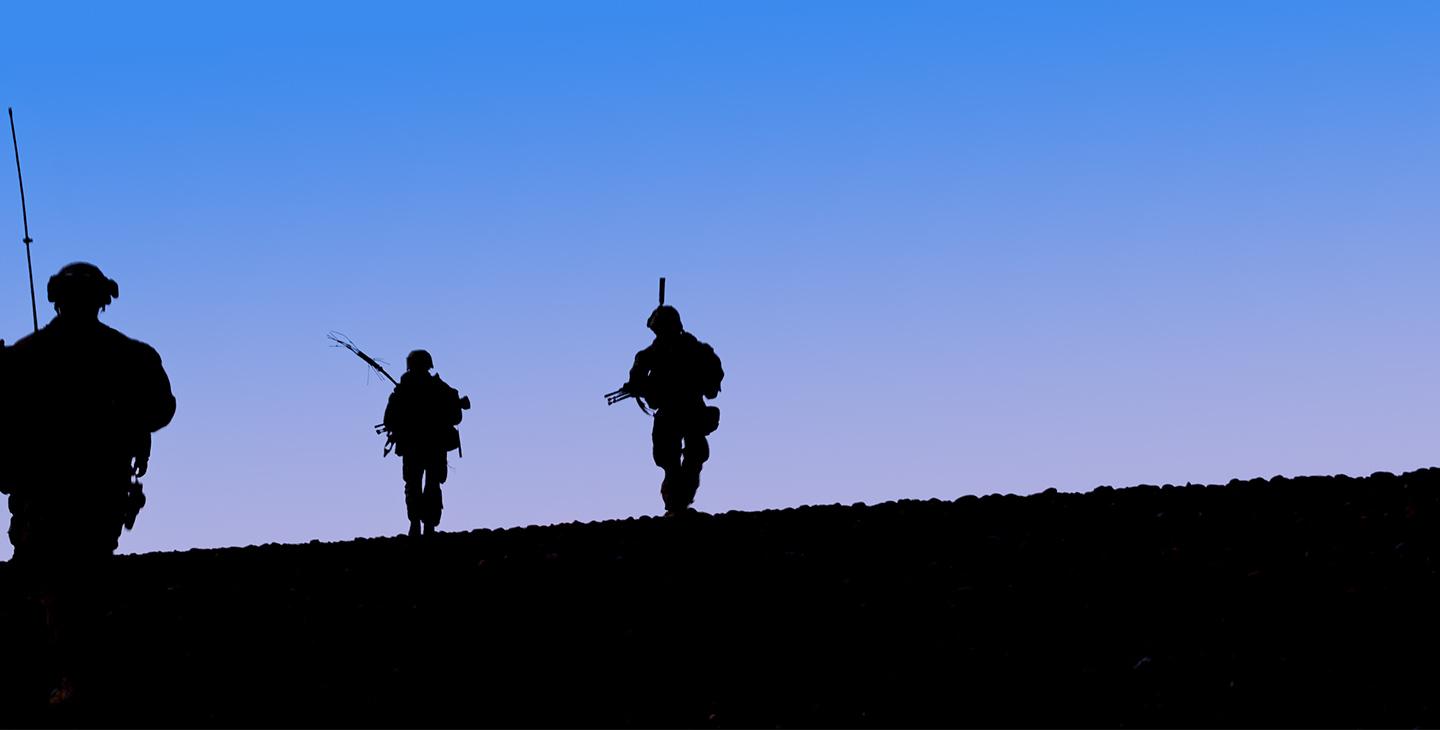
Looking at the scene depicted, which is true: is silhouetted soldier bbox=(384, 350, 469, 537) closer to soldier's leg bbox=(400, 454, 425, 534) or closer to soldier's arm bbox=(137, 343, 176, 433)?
soldier's leg bbox=(400, 454, 425, 534)

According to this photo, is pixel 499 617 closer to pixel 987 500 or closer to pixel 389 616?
pixel 389 616

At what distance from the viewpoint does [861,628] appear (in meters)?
12.0

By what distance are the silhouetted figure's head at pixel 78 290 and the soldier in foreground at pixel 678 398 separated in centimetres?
1009

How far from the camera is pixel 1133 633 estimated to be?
11.3 metres

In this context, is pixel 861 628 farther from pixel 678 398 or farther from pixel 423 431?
pixel 423 431

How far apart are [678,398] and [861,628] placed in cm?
995

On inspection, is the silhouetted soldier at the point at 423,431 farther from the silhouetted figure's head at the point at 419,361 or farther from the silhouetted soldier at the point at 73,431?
the silhouetted soldier at the point at 73,431

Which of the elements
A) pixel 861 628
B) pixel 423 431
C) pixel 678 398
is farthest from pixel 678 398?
pixel 861 628

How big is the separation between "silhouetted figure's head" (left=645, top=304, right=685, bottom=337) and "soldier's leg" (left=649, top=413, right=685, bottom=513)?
100 cm

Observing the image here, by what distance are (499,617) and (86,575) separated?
292 cm

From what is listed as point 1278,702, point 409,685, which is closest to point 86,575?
point 409,685

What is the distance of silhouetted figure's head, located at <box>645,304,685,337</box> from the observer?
22.2m

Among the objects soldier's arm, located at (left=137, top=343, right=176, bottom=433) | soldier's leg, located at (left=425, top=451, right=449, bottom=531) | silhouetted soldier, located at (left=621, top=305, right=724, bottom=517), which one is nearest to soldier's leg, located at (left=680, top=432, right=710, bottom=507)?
silhouetted soldier, located at (left=621, top=305, right=724, bottom=517)

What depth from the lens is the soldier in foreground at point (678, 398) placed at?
71.6 feet
